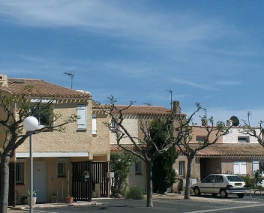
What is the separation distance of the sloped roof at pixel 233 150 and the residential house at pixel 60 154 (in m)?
15.1

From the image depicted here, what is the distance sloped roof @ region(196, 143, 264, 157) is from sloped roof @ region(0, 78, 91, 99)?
52.0ft

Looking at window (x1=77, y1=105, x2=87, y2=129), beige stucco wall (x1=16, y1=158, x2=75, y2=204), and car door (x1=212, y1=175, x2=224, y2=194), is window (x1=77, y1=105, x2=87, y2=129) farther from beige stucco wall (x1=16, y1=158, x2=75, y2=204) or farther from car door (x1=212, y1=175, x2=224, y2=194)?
car door (x1=212, y1=175, x2=224, y2=194)

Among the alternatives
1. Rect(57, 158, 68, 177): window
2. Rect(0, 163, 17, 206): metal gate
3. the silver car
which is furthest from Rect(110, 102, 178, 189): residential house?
Rect(0, 163, 17, 206): metal gate

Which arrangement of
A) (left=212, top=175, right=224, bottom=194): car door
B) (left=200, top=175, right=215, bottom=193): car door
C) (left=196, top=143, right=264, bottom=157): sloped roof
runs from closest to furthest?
1. (left=212, top=175, right=224, bottom=194): car door
2. (left=200, top=175, right=215, bottom=193): car door
3. (left=196, top=143, right=264, bottom=157): sloped roof

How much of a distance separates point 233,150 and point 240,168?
1.64 m

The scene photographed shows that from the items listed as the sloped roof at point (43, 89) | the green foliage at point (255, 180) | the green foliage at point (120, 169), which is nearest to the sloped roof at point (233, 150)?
the green foliage at point (255, 180)

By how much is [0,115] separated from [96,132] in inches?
295

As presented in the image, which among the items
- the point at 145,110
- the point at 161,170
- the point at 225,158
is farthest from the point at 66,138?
the point at 225,158

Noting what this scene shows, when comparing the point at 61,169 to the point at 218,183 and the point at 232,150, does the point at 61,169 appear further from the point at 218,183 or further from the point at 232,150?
the point at 232,150

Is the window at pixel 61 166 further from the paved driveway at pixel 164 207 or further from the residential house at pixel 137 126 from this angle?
the residential house at pixel 137 126

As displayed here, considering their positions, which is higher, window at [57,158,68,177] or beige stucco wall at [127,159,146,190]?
window at [57,158,68,177]

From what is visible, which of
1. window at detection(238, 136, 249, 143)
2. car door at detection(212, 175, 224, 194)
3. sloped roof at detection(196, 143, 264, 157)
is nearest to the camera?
car door at detection(212, 175, 224, 194)

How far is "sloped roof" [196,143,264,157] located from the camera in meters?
46.1

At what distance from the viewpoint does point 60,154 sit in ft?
103
